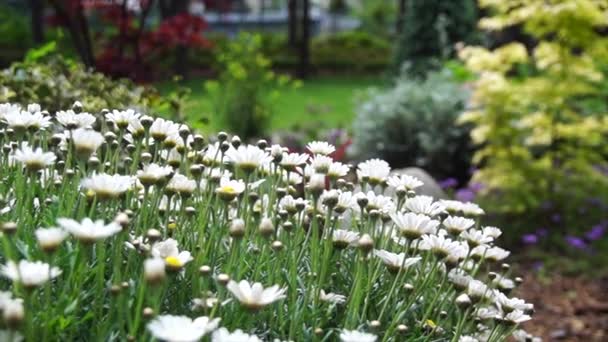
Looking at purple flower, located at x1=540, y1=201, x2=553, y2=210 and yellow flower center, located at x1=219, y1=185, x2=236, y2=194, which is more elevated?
yellow flower center, located at x1=219, y1=185, x2=236, y2=194

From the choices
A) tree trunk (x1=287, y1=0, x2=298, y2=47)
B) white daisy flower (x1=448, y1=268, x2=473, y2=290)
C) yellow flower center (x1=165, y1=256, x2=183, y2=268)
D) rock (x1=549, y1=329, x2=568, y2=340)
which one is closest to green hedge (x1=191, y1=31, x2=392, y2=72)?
tree trunk (x1=287, y1=0, x2=298, y2=47)

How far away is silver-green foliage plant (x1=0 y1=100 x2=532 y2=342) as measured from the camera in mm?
1181

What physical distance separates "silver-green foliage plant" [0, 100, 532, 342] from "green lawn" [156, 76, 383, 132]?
5974 millimetres

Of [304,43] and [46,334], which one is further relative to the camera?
[304,43]

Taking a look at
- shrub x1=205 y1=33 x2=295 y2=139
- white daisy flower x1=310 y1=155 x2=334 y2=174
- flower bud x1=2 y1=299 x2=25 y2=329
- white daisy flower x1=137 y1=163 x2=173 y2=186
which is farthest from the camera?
shrub x1=205 y1=33 x2=295 y2=139

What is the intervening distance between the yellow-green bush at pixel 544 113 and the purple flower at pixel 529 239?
20 centimetres

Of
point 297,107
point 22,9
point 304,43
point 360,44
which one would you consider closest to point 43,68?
point 297,107

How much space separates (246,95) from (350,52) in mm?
11854

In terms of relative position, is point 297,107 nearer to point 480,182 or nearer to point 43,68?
point 480,182

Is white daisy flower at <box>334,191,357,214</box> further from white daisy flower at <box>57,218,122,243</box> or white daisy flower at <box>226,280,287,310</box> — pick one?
white daisy flower at <box>57,218,122,243</box>

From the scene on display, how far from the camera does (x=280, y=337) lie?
1392 mm

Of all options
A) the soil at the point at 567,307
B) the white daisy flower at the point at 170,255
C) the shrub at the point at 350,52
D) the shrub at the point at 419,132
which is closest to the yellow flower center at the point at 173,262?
the white daisy flower at the point at 170,255

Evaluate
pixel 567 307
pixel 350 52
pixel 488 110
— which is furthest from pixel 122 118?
pixel 350 52

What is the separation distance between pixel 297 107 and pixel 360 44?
8738 mm
